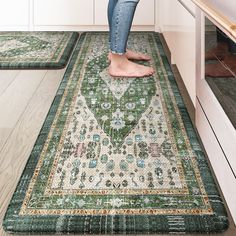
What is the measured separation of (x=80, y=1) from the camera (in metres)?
3.35

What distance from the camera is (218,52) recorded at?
3.60 ft

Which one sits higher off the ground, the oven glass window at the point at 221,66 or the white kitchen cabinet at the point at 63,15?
the white kitchen cabinet at the point at 63,15

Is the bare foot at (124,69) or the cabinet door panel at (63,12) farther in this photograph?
the cabinet door panel at (63,12)

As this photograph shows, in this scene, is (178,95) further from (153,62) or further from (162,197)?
(162,197)

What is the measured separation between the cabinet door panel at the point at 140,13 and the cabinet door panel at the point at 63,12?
0.06m

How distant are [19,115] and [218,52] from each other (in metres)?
0.91

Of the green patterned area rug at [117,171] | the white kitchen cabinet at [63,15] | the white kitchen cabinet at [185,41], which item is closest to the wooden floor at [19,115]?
the green patterned area rug at [117,171]

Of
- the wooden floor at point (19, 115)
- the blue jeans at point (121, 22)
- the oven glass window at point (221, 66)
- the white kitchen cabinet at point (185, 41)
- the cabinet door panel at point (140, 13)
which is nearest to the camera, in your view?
the oven glass window at point (221, 66)

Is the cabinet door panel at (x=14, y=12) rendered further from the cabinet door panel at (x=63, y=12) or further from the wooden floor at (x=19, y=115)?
the wooden floor at (x=19, y=115)

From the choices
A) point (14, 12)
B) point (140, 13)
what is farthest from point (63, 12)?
point (140, 13)

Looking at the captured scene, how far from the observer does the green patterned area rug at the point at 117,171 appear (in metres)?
0.99

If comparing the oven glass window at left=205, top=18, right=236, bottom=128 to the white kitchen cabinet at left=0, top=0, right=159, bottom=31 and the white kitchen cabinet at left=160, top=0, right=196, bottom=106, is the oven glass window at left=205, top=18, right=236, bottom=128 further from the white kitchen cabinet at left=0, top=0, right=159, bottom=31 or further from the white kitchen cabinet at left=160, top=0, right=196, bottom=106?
the white kitchen cabinet at left=0, top=0, right=159, bottom=31

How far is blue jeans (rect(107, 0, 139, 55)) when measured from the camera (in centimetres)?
195

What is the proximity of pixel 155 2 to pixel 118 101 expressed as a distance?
181cm
